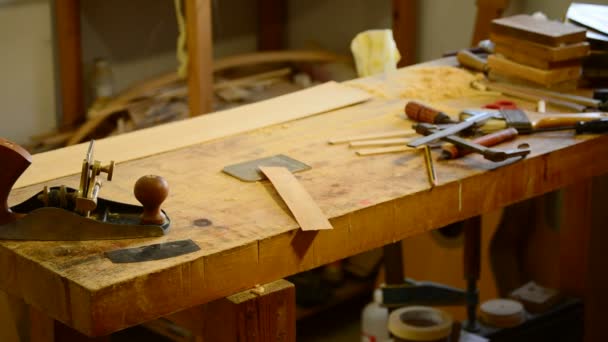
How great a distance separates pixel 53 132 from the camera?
13.0 ft

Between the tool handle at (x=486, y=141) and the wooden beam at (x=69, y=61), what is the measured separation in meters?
2.14

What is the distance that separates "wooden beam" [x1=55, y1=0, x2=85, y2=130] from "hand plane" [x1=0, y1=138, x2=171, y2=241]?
220 centimetres

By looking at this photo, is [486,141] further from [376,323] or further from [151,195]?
[376,323]

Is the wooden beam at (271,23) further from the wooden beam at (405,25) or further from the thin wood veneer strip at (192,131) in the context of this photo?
the thin wood veneer strip at (192,131)

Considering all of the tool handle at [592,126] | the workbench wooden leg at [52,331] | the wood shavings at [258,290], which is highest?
the tool handle at [592,126]

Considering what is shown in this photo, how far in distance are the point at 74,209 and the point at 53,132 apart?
231 centimetres

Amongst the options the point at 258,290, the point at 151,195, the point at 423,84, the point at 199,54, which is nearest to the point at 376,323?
the point at 423,84

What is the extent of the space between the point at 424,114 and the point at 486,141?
20cm

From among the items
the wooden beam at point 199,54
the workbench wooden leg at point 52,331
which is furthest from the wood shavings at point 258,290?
the wooden beam at point 199,54

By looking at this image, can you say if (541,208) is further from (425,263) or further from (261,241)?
(261,241)

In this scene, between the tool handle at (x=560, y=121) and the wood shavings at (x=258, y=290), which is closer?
the wood shavings at (x=258, y=290)

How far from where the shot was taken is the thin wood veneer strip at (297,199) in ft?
5.92

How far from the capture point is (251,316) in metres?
1.74

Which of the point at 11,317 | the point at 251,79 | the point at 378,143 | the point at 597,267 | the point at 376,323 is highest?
the point at 378,143
